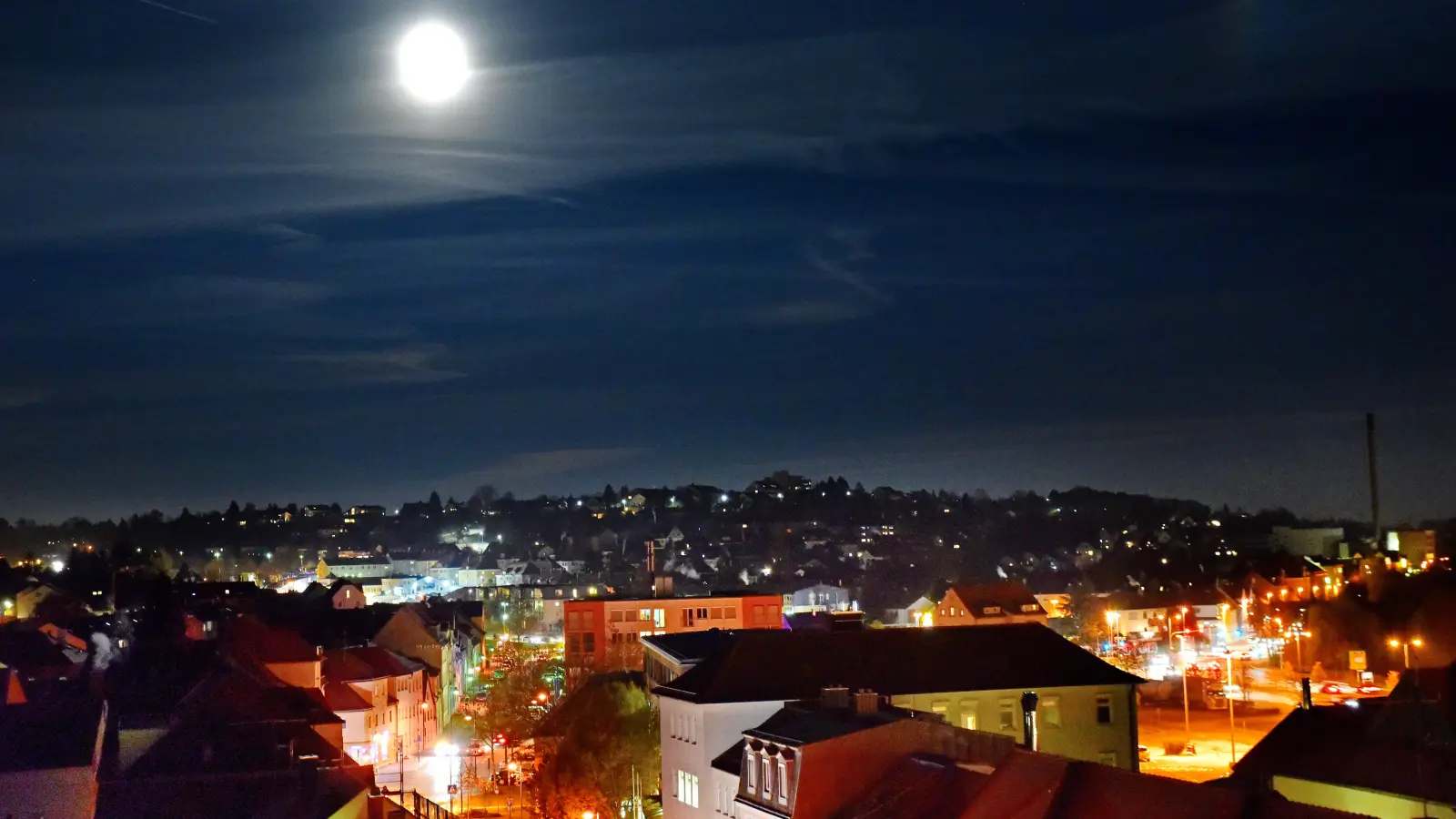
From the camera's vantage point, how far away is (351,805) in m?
34.9

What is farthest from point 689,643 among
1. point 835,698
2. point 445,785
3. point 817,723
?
point 817,723

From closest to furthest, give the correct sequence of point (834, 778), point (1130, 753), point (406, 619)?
point (834, 778), point (1130, 753), point (406, 619)

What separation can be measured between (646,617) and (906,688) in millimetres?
46443

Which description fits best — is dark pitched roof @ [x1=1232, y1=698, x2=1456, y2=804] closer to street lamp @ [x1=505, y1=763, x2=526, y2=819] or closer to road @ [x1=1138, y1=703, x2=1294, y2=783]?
road @ [x1=1138, y1=703, x2=1294, y2=783]

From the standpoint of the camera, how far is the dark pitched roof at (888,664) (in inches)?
1474

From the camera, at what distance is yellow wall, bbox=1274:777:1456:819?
25.9 meters

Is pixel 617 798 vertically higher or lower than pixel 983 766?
lower

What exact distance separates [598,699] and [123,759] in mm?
14738

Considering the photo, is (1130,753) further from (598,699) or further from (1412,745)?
(598,699)

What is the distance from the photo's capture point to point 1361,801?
28000 mm

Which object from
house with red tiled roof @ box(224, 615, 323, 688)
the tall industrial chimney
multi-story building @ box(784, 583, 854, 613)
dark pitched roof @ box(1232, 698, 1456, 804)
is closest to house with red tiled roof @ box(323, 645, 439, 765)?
house with red tiled roof @ box(224, 615, 323, 688)

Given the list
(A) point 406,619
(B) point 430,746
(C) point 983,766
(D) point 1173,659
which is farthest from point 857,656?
(D) point 1173,659

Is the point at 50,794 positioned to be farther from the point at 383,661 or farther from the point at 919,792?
the point at 383,661

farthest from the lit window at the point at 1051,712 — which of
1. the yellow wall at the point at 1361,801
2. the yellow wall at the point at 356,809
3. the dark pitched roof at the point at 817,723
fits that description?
the yellow wall at the point at 356,809
